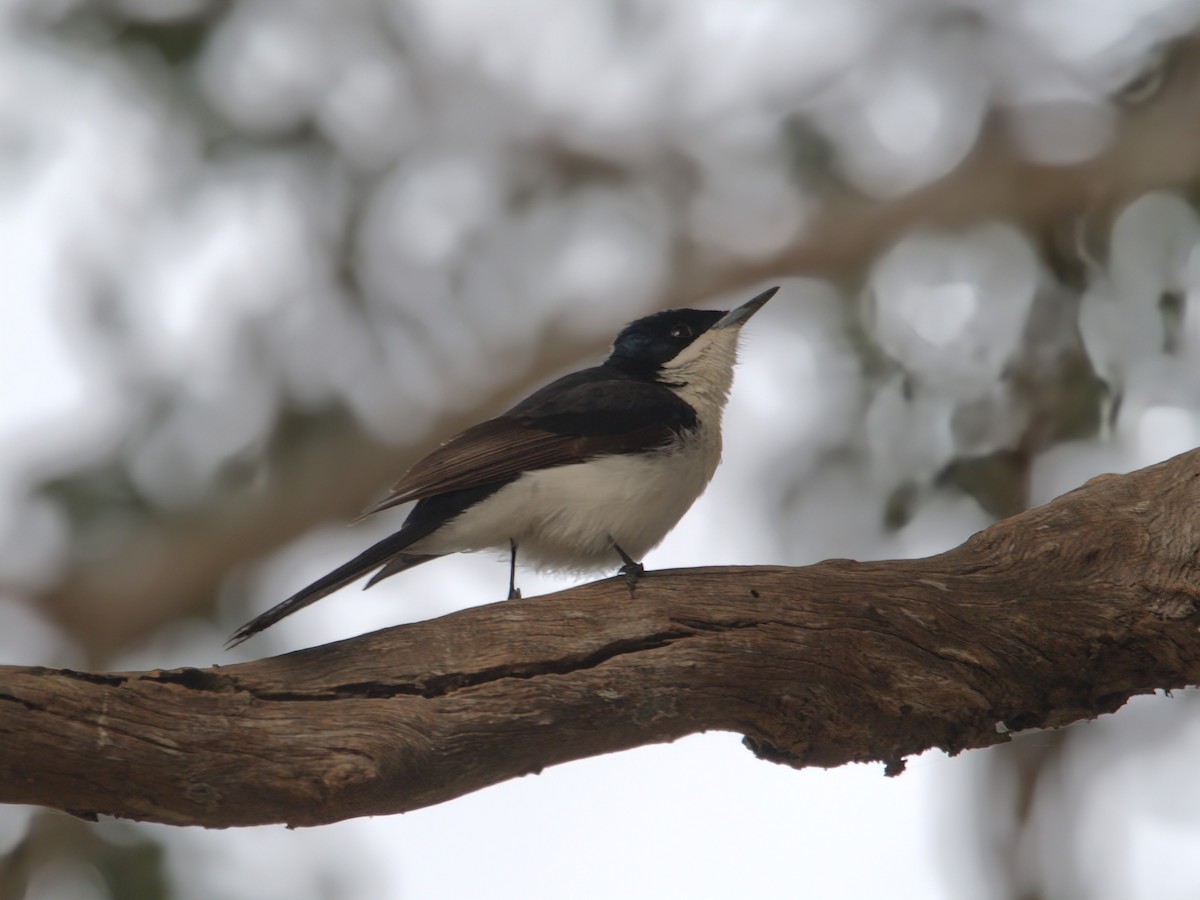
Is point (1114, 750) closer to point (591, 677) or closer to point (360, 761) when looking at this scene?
point (591, 677)

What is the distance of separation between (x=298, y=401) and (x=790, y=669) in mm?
4712

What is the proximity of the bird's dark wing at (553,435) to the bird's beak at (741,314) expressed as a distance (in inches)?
23.4

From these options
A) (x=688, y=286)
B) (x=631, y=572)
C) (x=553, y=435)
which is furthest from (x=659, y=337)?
(x=688, y=286)

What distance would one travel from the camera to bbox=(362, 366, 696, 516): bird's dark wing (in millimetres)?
4648

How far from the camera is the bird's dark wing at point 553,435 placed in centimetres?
465

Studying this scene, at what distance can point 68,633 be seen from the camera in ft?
23.2

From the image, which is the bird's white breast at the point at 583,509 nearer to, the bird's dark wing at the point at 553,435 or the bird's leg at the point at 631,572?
the bird's dark wing at the point at 553,435

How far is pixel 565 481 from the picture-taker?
4.79 m

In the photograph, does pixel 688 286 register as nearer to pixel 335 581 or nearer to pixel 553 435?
pixel 553 435

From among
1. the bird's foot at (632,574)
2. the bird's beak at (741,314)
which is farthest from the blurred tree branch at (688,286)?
the bird's foot at (632,574)

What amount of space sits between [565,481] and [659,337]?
3.79 ft

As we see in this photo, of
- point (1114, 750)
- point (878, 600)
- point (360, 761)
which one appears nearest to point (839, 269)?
point (1114, 750)

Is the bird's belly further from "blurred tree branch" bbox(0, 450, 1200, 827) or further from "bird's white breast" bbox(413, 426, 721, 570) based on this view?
"blurred tree branch" bbox(0, 450, 1200, 827)

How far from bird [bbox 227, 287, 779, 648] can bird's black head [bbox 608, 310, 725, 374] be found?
20.0 inches
